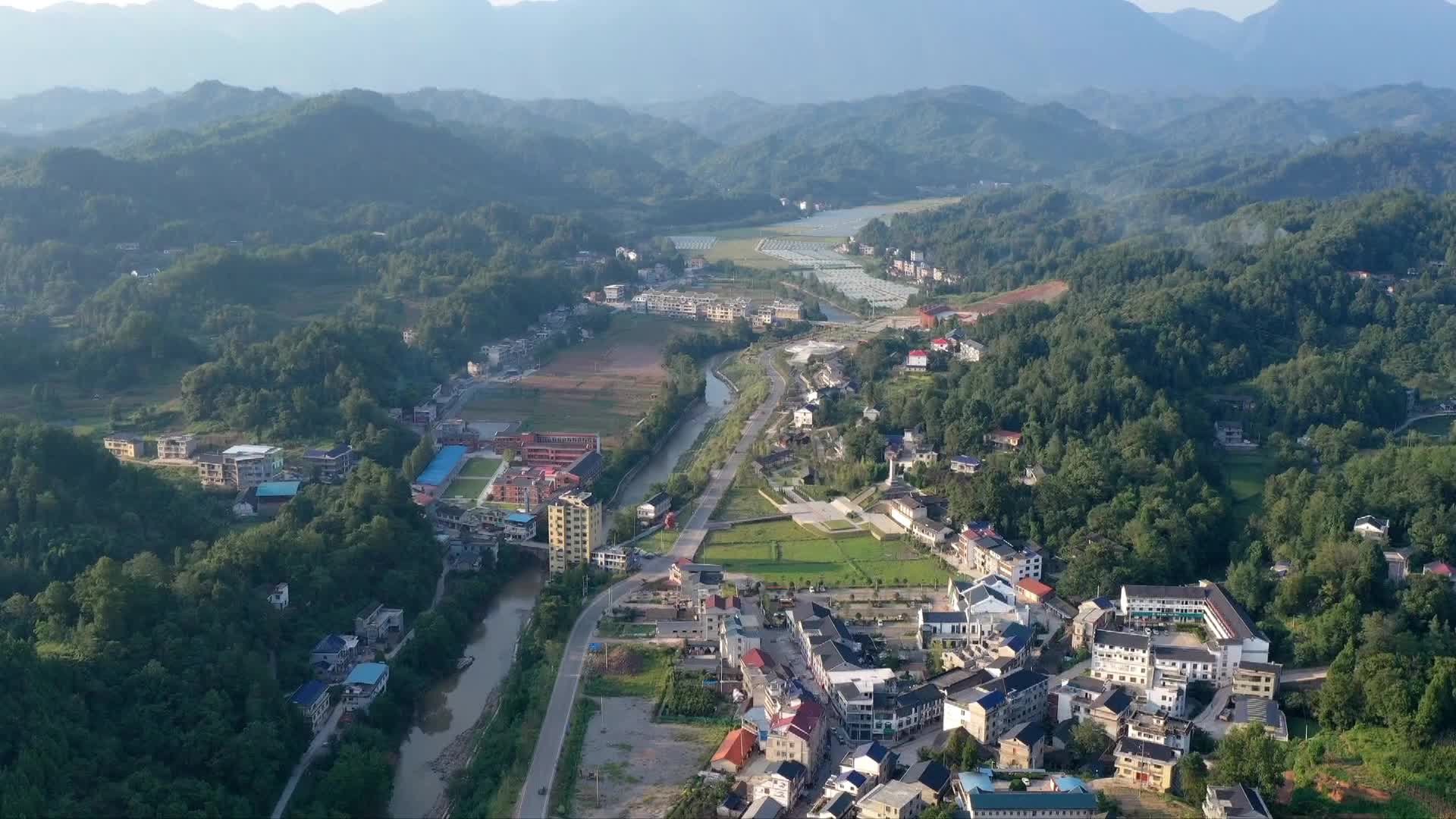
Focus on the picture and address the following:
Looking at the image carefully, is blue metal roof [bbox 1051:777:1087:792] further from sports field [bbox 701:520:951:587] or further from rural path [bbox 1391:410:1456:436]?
rural path [bbox 1391:410:1456:436]

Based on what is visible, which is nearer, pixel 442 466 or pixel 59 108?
pixel 442 466

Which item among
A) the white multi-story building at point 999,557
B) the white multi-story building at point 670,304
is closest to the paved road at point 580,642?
the white multi-story building at point 999,557

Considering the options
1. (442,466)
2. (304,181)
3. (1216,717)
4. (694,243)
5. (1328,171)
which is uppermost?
(304,181)

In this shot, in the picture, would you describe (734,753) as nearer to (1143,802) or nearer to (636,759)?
(636,759)

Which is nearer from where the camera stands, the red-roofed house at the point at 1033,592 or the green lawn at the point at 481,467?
the red-roofed house at the point at 1033,592

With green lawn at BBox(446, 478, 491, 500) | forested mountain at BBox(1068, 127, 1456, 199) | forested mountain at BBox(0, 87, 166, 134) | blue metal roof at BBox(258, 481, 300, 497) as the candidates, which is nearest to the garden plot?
forested mountain at BBox(1068, 127, 1456, 199)

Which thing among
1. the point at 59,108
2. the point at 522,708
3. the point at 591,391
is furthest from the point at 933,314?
the point at 59,108

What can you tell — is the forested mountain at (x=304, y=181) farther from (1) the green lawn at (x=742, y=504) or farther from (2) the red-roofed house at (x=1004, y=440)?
(2) the red-roofed house at (x=1004, y=440)
